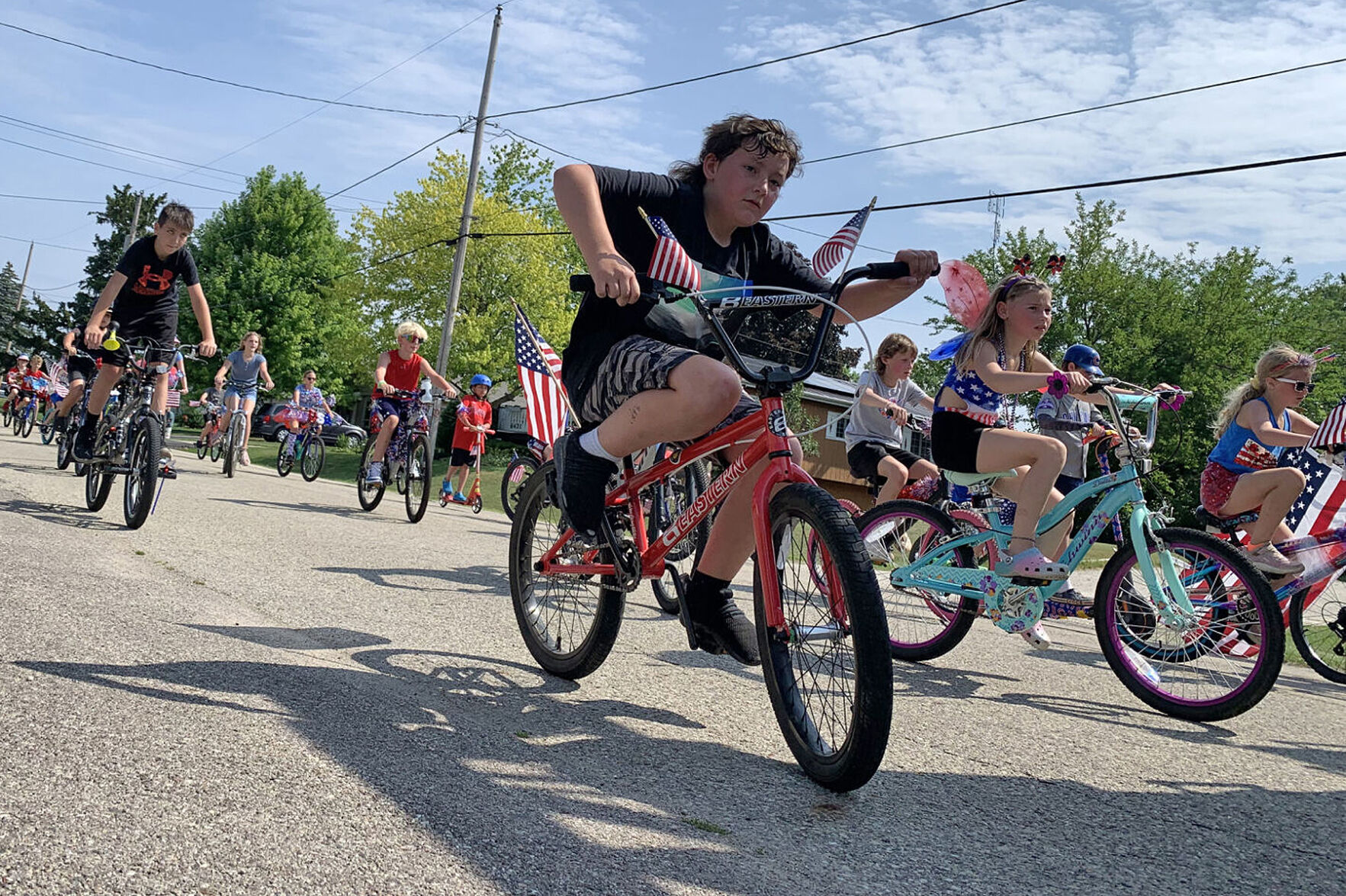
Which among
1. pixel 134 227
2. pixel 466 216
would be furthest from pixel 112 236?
pixel 466 216

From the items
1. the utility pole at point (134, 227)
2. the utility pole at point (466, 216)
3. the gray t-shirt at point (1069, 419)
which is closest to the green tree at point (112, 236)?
the utility pole at point (134, 227)

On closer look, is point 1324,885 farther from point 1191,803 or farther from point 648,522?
point 648,522

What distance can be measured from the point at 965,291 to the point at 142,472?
16.1 ft

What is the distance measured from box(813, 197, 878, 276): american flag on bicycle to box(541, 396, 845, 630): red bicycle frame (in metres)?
0.54

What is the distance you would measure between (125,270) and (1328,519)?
7674 millimetres

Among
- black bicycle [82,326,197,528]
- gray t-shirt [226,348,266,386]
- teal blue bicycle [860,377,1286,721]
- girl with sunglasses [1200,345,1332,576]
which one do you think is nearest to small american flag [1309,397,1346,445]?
girl with sunglasses [1200,345,1332,576]

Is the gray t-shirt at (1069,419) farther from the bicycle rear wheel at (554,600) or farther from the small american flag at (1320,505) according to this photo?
the bicycle rear wheel at (554,600)

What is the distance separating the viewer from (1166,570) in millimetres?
4555

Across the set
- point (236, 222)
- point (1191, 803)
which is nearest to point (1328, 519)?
point (1191, 803)

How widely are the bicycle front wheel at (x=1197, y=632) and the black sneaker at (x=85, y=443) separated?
6.39 metres

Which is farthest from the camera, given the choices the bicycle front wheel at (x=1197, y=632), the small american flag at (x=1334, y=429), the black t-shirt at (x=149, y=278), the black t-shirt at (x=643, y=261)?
the black t-shirt at (x=149, y=278)

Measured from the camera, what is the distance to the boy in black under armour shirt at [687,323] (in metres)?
3.15

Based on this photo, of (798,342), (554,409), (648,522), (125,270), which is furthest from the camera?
(554,409)

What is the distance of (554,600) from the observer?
392cm
